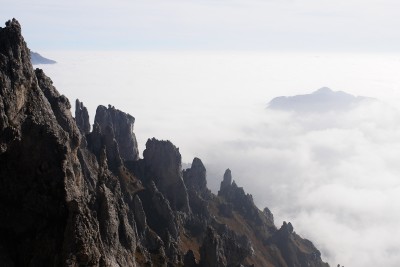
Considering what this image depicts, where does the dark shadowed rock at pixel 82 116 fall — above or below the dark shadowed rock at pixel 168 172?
above

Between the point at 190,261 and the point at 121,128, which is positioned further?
the point at 121,128

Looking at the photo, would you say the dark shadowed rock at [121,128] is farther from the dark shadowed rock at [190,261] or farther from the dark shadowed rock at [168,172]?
the dark shadowed rock at [190,261]

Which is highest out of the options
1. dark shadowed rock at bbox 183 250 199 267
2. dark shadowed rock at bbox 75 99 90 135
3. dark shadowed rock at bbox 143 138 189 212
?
dark shadowed rock at bbox 75 99 90 135

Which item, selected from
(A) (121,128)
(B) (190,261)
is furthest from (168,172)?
(B) (190,261)

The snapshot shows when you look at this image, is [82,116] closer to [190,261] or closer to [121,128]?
[121,128]

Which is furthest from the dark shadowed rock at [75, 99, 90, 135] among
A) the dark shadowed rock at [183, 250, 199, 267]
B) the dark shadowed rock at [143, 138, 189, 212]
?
the dark shadowed rock at [183, 250, 199, 267]

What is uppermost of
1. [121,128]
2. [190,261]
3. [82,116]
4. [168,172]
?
[121,128]

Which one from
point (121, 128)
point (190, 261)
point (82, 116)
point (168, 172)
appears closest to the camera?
point (190, 261)

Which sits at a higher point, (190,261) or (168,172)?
(168,172)

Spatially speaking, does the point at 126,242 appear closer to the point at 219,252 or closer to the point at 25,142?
the point at 25,142

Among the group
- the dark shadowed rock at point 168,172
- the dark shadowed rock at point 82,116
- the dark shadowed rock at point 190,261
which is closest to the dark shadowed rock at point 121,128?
the dark shadowed rock at point 82,116

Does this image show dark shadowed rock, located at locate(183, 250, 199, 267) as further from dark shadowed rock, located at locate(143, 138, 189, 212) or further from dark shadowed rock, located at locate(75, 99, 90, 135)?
dark shadowed rock, located at locate(75, 99, 90, 135)

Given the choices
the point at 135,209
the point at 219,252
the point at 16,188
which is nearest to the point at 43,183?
the point at 16,188

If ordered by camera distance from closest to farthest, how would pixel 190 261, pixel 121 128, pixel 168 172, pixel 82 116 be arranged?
1. pixel 190 261
2. pixel 168 172
3. pixel 82 116
4. pixel 121 128
